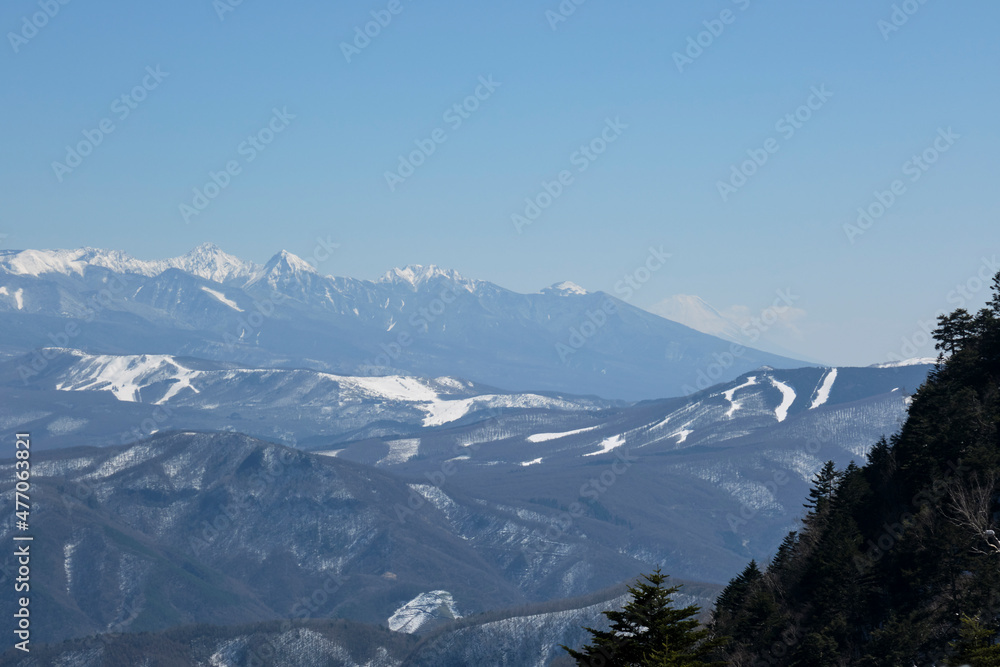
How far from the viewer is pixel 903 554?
85.0 metres

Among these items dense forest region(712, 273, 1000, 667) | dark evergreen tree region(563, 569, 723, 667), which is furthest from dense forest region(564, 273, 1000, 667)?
dark evergreen tree region(563, 569, 723, 667)

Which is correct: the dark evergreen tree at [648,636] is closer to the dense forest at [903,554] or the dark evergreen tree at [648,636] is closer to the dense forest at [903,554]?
the dense forest at [903,554]

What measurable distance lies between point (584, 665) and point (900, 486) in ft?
199

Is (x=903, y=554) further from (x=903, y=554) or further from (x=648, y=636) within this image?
(x=648, y=636)

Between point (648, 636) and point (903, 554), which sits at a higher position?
point (903, 554)

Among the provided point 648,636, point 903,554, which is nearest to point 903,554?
point 903,554

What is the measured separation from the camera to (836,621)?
85062mm

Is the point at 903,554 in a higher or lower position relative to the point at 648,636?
higher

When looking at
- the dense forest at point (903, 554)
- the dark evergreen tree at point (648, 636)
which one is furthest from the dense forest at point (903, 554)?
the dark evergreen tree at point (648, 636)

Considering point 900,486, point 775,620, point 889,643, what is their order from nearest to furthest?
point 889,643, point 775,620, point 900,486

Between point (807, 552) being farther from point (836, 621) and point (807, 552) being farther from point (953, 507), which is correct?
point (953, 507)

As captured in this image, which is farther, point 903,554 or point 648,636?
point 903,554

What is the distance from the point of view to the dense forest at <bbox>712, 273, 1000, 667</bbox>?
75625 mm

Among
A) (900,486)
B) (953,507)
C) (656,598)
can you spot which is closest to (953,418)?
(900,486)
